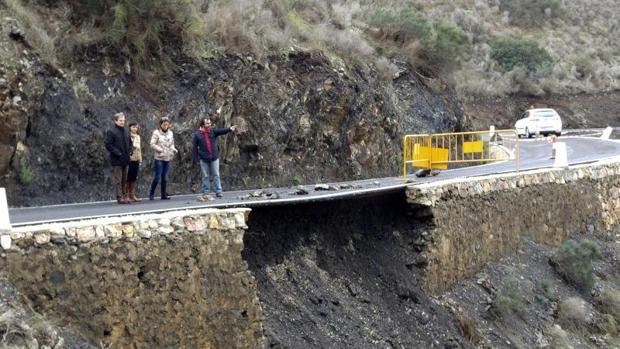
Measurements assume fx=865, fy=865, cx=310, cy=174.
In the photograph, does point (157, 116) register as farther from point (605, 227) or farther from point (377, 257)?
point (605, 227)

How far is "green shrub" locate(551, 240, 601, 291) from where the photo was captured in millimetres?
20469

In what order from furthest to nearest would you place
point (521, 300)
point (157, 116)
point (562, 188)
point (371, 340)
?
point (562, 188) < point (521, 300) < point (157, 116) < point (371, 340)

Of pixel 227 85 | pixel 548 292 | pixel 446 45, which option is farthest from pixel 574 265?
pixel 446 45

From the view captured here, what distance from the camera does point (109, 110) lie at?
53.2ft

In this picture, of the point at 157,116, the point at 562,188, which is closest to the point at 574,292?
the point at 562,188

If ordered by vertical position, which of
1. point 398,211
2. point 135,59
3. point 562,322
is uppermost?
point 135,59

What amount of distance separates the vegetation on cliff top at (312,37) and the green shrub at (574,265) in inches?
294

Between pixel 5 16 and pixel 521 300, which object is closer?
pixel 5 16

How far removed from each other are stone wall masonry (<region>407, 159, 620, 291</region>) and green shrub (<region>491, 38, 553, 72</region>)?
26.4 meters

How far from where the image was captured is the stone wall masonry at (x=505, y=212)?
16.9 metres

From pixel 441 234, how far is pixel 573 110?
1480 inches

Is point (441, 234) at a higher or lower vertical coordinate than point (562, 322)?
higher

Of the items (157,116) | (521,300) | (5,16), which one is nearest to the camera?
(5,16)

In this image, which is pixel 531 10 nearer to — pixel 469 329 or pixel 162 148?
pixel 469 329
